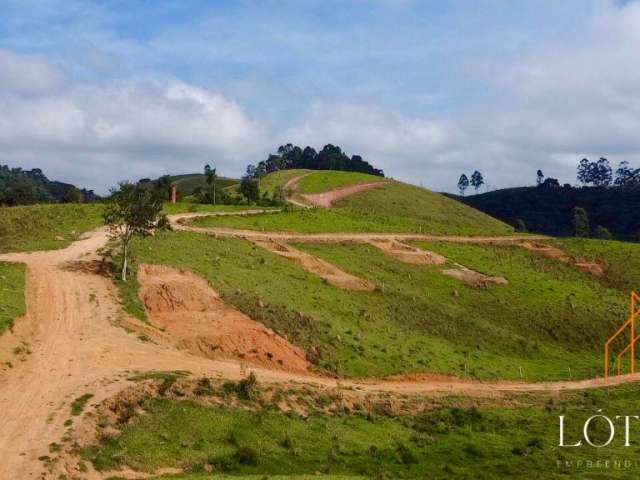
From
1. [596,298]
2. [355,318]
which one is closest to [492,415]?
[355,318]

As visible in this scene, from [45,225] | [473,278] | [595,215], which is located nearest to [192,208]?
[45,225]

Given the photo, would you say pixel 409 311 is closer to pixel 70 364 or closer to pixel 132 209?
pixel 132 209

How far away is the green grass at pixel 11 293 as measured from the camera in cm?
2842

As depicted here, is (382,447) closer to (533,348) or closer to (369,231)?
(533,348)

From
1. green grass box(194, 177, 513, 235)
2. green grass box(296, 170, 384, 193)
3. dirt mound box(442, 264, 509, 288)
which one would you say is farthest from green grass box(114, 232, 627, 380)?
green grass box(296, 170, 384, 193)

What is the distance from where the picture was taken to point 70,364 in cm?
2602

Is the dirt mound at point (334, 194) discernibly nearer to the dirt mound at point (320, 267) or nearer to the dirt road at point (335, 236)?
the dirt road at point (335, 236)

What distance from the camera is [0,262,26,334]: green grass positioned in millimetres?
28422

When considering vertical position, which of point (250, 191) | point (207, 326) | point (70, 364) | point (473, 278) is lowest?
point (70, 364)

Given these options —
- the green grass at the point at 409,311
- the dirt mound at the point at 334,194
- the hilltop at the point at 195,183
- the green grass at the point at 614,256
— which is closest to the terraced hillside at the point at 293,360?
the green grass at the point at 409,311

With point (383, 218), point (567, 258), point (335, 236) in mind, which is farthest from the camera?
point (383, 218)

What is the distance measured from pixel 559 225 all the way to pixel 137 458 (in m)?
184

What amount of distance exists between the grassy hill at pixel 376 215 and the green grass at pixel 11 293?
26378mm

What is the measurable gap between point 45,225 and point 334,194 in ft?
208
